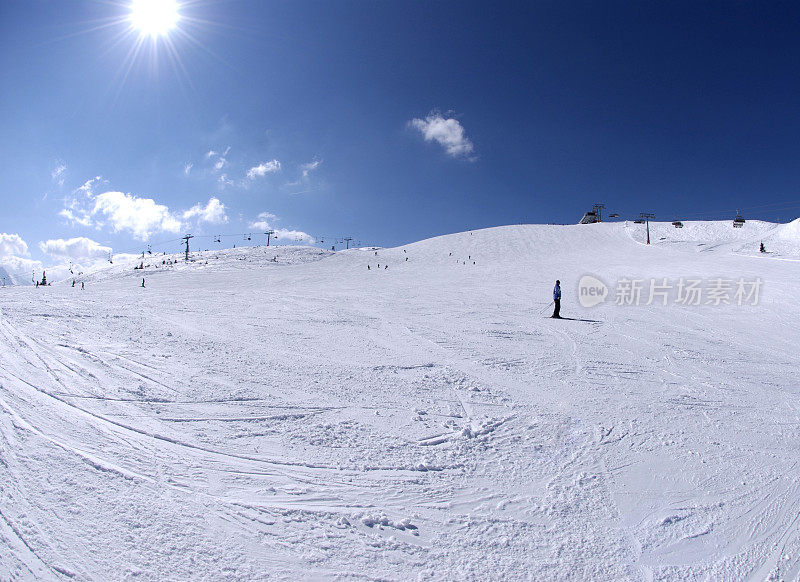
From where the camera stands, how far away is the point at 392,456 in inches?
164

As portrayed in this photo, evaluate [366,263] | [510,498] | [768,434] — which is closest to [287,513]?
[510,498]

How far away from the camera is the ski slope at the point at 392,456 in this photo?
9.61 ft

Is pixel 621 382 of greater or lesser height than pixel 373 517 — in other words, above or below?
above

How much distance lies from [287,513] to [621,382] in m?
6.10

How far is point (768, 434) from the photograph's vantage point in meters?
4.94

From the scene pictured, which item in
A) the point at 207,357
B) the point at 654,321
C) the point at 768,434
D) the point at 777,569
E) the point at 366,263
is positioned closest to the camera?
the point at 777,569

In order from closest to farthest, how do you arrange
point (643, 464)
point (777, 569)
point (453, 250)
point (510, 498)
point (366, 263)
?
point (777, 569) → point (510, 498) → point (643, 464) → point (366, 263) → point (453, 250)

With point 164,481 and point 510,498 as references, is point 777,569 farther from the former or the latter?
point 164,481

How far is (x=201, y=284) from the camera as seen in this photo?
28.0 m

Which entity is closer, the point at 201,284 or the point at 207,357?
the point at 207,357

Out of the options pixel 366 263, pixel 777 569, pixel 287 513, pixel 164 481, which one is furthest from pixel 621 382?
pixel 366 263

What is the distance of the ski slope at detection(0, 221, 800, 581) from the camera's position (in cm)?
293

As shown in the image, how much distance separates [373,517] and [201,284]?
2881 centimetres

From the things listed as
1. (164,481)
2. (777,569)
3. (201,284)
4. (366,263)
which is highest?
(366,263)
